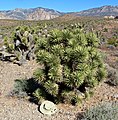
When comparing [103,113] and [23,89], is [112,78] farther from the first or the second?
[103,113]

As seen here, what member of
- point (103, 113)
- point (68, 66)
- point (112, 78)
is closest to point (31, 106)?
point (68, 66)

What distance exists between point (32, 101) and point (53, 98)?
0.57 m

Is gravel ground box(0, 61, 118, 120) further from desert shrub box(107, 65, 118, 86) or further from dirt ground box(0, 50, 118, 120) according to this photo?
desert shrub box(107, 65, 118, 86)

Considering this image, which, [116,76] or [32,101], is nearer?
[32,101]

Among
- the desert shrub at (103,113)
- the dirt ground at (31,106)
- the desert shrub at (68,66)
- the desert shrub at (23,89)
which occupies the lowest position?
the dirt ground at (31,106)

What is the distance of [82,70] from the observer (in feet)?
25.2

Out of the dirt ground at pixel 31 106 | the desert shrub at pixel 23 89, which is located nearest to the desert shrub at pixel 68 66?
the dirt ground at pixel 31 106

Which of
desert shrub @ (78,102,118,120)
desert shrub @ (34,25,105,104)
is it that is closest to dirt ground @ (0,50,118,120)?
desert shrub @ (34,25,105,104)

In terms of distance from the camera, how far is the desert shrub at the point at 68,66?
7613 mm

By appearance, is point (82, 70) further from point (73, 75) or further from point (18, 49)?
point (18, 49)

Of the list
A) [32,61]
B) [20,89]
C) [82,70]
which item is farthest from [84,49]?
[32,61]

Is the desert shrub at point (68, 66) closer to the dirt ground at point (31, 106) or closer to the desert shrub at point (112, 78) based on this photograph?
the dirt ground at point (31, 106)

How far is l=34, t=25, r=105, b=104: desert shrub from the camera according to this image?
761 centimetres

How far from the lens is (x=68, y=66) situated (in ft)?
25.8
